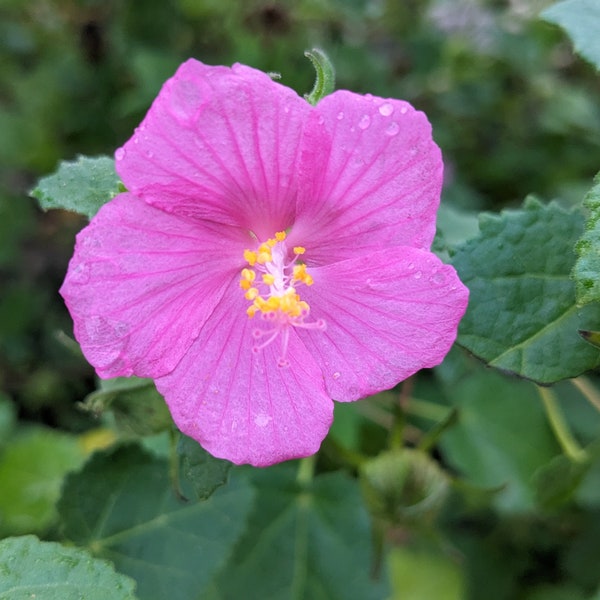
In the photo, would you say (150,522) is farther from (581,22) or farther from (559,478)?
(581,22)

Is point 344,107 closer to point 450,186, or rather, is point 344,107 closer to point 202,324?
point 202,324

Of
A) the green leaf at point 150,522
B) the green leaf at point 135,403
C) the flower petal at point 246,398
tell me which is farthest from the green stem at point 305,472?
the flower petal at point 246,398

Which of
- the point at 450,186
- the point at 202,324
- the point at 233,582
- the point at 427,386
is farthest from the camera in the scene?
the point at 450,186

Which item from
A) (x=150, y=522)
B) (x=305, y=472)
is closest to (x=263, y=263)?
(x=150, y=522)

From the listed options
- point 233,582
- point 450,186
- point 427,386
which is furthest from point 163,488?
A: point 450,186

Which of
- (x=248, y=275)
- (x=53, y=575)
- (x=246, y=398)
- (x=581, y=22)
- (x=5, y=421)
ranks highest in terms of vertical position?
(x=581, y=22)

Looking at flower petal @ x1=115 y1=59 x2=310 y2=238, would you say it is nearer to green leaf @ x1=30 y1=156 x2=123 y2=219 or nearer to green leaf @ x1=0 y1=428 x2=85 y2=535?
green leaf @ x1=30 y1=156 x2=123 y2=219

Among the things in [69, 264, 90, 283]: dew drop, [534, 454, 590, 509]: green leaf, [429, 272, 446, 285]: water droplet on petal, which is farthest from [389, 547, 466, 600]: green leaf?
[69, 264, 90, 283]: dew drop
